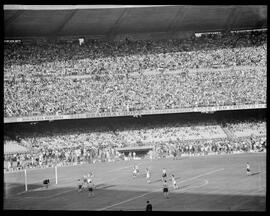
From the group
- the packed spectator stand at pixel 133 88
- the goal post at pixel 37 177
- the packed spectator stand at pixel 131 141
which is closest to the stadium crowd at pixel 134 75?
the packed spectator stand at pixel 133 88

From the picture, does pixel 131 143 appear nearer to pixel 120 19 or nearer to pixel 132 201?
pixel 120 19

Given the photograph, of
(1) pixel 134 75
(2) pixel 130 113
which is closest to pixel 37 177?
(2) pixel 130 113

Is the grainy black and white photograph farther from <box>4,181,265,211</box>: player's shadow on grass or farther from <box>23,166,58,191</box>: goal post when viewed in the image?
<box>4,181,265,211</box>: player's shadow on grass

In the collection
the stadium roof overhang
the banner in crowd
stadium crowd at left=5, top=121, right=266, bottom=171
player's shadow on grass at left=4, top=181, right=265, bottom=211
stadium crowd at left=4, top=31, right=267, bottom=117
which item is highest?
the stadium roof overhang

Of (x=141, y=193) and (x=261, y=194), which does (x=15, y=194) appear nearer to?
(x=141, y=193)

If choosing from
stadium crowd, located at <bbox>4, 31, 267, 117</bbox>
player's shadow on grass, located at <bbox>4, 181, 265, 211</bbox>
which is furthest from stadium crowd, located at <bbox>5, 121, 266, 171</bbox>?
player's shadow on grass, located at <bbox>4, 181, 265, 211</bbox>
